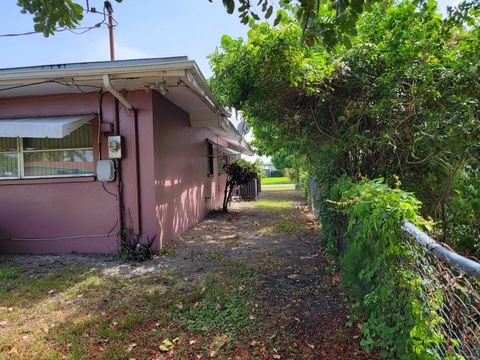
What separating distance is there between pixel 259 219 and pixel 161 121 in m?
4.92

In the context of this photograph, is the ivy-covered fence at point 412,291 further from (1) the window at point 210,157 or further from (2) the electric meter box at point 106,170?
(1) the window at point 210,157

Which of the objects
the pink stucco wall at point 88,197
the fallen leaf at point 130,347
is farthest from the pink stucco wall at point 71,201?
the fallen leaf at point 130,347

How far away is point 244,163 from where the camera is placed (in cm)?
1200

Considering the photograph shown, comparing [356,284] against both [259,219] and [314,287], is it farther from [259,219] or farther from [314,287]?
[259,219]

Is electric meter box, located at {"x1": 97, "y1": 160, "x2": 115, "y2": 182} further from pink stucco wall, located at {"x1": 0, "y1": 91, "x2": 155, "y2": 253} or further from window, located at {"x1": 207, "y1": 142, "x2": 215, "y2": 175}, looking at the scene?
window, located at {"x1": 207, "y1": 142, "x2": 215, "y2": 175}

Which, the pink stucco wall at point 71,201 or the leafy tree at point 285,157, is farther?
the leafy tree at point 285,157

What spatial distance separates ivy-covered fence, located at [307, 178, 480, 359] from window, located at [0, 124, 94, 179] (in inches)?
217

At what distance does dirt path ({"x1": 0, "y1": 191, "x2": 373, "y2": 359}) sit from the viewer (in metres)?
2.97

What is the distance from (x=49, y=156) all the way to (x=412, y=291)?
6.68 meters

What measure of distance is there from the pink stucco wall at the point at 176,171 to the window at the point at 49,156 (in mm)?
1391

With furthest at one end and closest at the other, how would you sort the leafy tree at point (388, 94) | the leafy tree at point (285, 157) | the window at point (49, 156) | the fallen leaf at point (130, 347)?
1. the leafy tree at point (285, 157)
2. the window at point (49, 156)
3. the leafy tree at point (388, 94)
4. the fallen leaf at point (130, 347)

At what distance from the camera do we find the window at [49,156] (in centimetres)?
627

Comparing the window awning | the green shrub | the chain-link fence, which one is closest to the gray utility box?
the window awning

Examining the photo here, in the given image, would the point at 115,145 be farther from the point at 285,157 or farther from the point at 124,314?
the point at 285,157
